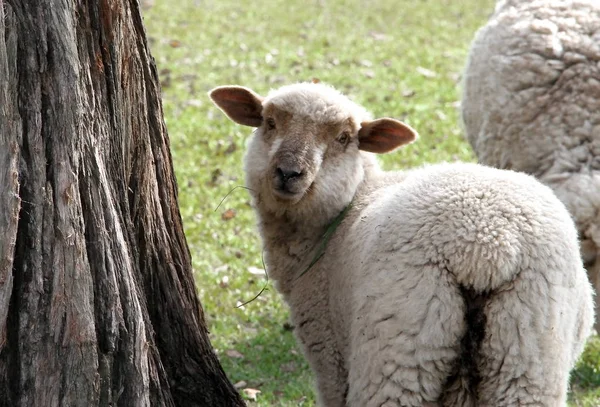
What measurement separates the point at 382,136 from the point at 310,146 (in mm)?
547

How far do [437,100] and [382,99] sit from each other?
783mm

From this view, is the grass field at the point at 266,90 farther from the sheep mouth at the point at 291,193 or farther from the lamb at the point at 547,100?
the sheep mouth at the point at 291,193

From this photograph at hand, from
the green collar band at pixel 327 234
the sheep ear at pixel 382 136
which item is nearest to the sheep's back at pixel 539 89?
the sheep ear at pixel 382 136

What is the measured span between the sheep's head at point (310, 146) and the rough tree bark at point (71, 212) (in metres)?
0.96

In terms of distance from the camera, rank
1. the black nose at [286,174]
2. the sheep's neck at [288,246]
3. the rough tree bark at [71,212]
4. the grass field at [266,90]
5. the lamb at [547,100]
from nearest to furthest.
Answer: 1. the rough tree bark at [71,212]
2. the black nose at [286,174]
3. the sheep's neck at [288,246]
4. the lamb at [547,100]
5. the grass field at [266,90]

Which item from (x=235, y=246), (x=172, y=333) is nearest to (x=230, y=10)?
(x=235, y=246)

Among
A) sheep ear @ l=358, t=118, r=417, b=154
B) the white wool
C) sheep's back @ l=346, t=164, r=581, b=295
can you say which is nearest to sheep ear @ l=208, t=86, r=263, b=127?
the white wool

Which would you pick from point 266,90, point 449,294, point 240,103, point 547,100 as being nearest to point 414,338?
point 449,294

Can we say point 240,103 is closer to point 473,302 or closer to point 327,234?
point 327,234

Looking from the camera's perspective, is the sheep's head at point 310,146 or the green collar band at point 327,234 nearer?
the sheep's head at point 310,146

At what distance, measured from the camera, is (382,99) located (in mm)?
12320

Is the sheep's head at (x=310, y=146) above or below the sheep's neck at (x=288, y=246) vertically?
above

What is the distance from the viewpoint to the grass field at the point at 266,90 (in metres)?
6.72

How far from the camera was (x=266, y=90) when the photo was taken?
12258 mm
